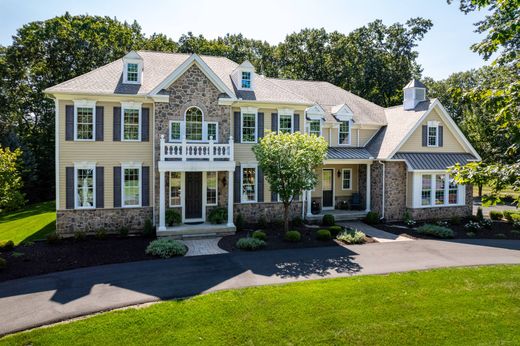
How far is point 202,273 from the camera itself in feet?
40.4

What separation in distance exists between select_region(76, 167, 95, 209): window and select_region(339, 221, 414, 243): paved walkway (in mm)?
14523

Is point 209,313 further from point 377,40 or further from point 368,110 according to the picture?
point 377,40

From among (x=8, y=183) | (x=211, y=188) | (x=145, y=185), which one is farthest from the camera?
(x=211, y=188)

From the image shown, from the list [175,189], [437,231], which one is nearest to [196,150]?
[175,189]

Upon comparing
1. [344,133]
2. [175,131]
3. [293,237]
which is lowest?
[293,237]

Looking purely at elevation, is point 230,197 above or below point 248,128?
below

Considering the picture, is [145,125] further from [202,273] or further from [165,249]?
[202,273]

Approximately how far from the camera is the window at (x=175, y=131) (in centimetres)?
1851

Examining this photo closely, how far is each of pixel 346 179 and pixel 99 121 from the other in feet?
53.9

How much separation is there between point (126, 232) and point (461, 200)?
21.5 metres

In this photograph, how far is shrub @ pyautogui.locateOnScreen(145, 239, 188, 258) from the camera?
14.3 metres

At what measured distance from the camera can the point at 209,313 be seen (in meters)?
9.13

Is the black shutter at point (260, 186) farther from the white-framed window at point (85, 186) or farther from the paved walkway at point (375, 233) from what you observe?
the white-framed window at point (85, 186)

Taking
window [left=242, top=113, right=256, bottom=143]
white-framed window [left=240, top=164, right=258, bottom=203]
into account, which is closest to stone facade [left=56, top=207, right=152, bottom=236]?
white-framed window [left=240, top=164, right=258, bottom=203]
